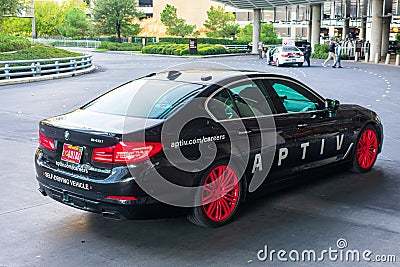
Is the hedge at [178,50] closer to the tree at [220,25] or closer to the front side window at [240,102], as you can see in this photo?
the tree at [220,25]

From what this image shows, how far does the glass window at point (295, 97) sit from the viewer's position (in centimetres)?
698

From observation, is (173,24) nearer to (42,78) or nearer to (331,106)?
(42,78)

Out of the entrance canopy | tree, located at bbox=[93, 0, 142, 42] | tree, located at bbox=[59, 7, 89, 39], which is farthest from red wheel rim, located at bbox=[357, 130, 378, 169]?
tree, located at bbox=[59, 7, 89, 39]

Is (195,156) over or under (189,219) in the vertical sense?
over

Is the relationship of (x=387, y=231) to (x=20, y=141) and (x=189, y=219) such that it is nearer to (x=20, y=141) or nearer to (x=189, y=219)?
(x=189, y=219)

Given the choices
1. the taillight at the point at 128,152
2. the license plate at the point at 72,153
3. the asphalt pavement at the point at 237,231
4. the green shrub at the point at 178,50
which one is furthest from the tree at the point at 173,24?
the taillight at the point at 128,152

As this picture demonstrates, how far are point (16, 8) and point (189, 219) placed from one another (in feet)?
118

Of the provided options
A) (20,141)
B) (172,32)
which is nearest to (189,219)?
(20,141)

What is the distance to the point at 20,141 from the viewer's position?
35.2 feet

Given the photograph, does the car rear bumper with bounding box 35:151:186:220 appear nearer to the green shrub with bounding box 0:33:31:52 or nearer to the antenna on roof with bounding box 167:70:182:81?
the antenna on roof with bounding box 167:70:182:81

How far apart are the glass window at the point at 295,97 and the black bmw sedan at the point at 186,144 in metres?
0.01

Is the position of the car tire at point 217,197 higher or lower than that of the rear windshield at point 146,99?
lower

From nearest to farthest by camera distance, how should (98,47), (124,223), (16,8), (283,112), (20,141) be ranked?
(124,223) < (283,112) < (20,141) < (16,8) < (98,47)

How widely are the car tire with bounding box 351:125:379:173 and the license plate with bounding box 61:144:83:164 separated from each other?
4.09 metres
